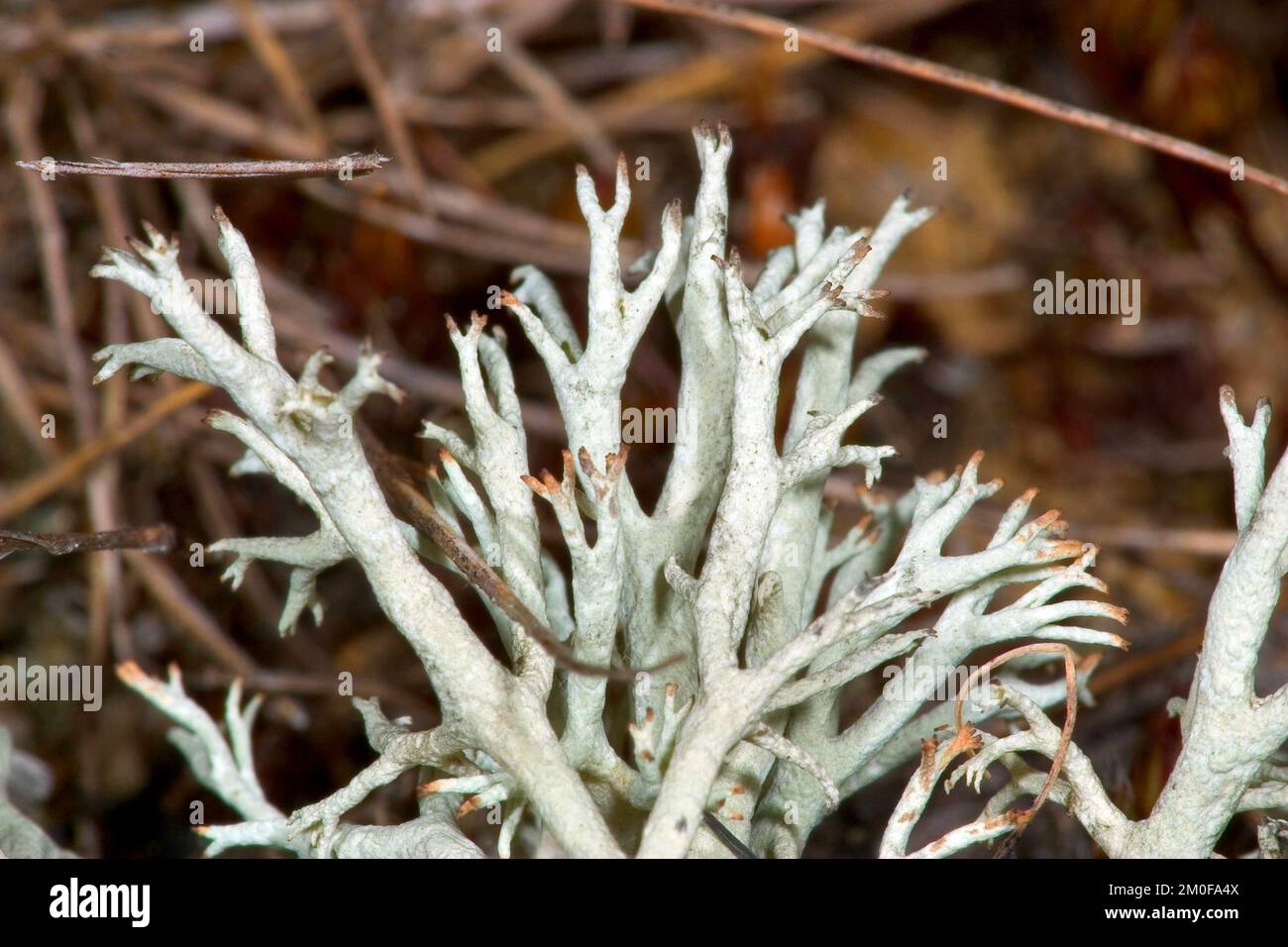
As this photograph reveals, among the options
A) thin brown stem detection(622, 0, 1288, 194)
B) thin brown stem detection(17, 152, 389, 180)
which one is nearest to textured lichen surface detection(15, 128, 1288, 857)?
thin brown stem detection(17, 152, 389, 180)

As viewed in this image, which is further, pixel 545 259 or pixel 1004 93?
pixel 545 259

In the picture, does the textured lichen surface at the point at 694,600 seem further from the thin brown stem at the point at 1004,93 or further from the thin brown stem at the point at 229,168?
the thin brown stem at the point at 1004,93

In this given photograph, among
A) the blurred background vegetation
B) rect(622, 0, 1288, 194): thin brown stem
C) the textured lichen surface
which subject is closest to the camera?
the textured lichen surface

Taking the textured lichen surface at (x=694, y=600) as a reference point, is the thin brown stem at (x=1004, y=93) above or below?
above

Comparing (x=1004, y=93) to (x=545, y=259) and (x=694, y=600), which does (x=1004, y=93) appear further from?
(x=545, y=259)

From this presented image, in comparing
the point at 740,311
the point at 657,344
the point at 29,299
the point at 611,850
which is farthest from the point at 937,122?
the point at 611,850

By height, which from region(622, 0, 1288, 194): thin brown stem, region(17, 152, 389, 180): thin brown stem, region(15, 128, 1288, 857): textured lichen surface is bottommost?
region(15, 128, 1288, 857): textured lichen surface

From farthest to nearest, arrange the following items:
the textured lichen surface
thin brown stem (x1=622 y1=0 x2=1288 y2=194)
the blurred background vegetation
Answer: the blurred background vegetation, thin brown stem (x1=622 y1=0 x2=1288 y2=194), the textured lichen surface

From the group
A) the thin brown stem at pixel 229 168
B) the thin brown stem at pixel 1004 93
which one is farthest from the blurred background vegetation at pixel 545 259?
the thin brown stem at pixel 229 168

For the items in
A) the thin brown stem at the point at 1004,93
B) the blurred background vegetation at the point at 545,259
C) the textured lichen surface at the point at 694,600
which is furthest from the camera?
the blurred background vegetation at the point at 545,259

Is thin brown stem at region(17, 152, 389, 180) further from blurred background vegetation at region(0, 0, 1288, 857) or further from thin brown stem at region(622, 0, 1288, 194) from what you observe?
blurred background vegetation at region(0, 0, 1288, 857)

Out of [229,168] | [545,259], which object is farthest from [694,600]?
[545,259]
